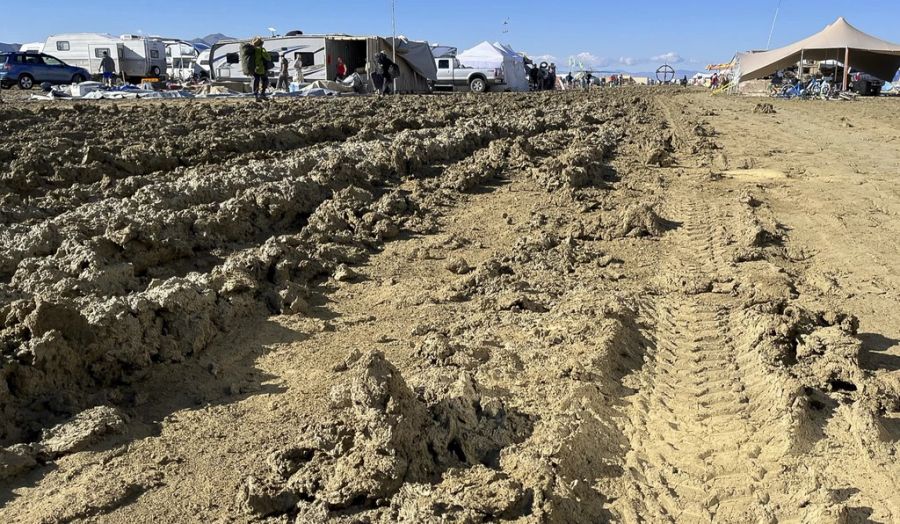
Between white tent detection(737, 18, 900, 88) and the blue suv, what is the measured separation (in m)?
31.1

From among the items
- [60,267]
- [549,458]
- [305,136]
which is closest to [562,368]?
[549,458]

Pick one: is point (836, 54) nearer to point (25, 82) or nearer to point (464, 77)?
point (464, 77)

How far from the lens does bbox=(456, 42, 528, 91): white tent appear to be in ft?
123

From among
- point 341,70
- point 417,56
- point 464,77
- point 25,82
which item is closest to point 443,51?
point 464,77

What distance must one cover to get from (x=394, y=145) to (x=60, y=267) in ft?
20.2

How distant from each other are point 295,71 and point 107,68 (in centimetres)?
1359

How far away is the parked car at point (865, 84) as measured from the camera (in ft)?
113

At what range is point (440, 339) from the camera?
4.50 meters

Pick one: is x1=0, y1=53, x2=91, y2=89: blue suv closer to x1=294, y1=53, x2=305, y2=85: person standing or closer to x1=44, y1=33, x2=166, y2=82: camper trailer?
x1=44, y1=33, x2=166, y2=82: camper trailer

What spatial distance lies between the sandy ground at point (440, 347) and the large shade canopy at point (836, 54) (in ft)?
91.7

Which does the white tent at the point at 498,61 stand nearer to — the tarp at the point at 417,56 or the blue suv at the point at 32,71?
the tarp at the point at 417,56

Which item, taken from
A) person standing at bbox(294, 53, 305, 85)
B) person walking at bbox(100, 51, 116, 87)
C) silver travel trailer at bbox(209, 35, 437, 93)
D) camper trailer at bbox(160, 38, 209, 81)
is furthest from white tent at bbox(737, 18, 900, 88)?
camper trailer at bbox(160, 38, 209, 81)

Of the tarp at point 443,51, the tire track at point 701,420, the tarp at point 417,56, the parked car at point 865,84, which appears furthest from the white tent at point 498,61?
the tire track at point 701,420

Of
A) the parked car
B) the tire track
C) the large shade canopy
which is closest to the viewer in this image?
the tire track
